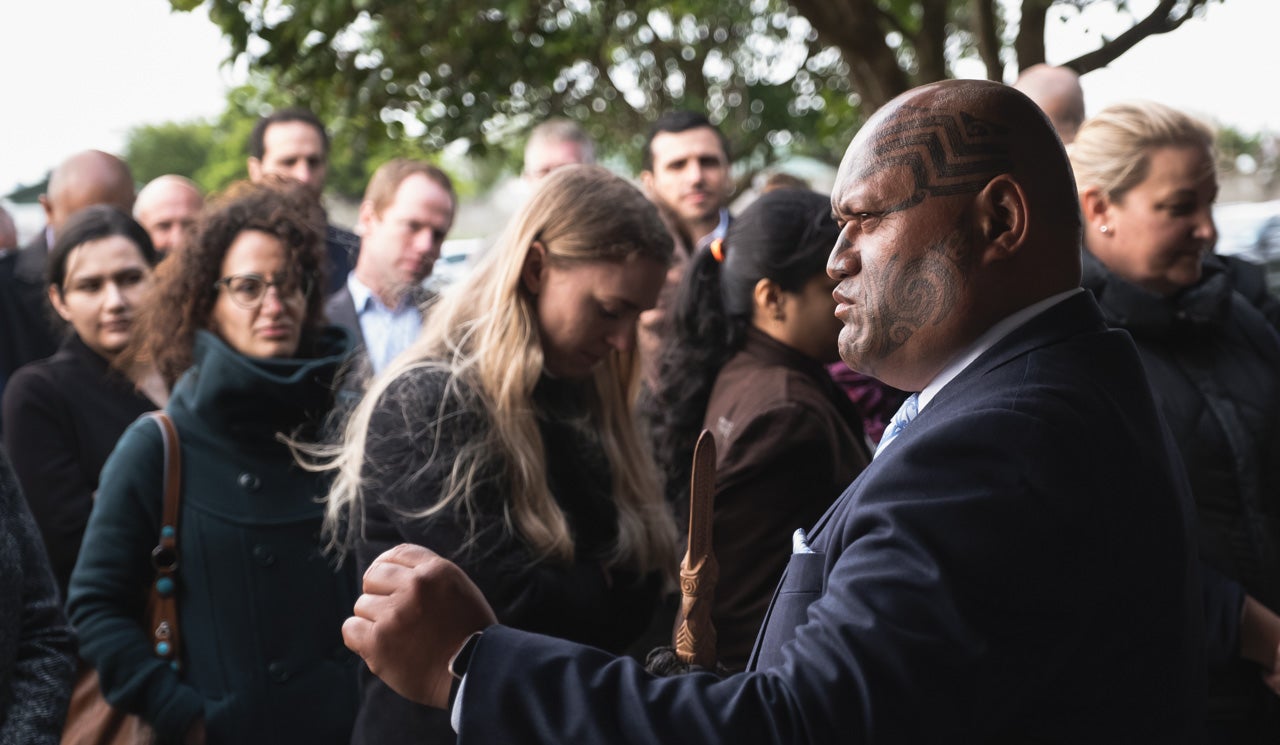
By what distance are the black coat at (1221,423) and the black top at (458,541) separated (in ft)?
4.41

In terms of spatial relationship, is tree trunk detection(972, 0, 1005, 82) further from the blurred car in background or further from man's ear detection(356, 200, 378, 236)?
the blurred car in background

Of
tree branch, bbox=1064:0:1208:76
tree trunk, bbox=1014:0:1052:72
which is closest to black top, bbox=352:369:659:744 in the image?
tree branch, bbox=1064:0:1208:76

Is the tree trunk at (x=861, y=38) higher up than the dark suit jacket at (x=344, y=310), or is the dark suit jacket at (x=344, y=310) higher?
the tree trunk at (x=861, y=38)

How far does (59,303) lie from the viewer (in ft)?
14.0

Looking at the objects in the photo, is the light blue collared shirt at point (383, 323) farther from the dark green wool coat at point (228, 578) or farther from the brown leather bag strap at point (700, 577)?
the brown leather bag strap at point (700, 577)

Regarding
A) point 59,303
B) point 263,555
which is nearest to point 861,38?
point 59,303

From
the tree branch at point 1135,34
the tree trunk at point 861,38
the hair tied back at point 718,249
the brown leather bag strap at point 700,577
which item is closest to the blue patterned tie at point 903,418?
the brown leather bag strap at point 700,577

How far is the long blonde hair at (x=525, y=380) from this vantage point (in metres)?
2.62

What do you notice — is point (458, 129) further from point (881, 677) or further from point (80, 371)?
point (881, 677)

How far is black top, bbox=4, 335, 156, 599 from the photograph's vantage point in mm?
3699

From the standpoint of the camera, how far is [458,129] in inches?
320

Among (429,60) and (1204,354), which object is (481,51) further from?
(1204,354)

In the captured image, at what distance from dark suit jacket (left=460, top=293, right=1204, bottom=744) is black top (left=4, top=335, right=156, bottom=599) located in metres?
2.67

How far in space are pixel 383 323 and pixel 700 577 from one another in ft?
11.4
